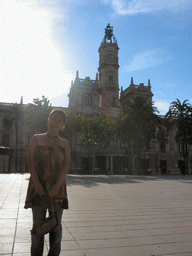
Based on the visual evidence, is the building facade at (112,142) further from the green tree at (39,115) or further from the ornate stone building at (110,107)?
the green tree at (39,115)

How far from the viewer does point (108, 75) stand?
53969 millimetres

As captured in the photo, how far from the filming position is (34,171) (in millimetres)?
2713

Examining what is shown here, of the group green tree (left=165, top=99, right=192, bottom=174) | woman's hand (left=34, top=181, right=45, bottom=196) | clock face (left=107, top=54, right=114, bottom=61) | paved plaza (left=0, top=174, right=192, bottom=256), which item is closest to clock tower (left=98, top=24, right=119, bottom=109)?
clock face (left=107, top=54, right=114, bottom=61)

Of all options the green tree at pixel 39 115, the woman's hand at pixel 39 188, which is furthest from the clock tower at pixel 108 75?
the woman's hand at pixel 39 188

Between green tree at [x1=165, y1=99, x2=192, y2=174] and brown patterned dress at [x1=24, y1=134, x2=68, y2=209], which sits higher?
green tree at [x1=165, y1=99, x2=192, y2=174]

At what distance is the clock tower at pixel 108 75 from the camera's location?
53125 millimetres

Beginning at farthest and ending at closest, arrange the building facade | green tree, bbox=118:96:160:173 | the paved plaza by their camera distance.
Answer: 1. the building facade
2. green tree, bbox=118:96:160:173
3. the paved plaza

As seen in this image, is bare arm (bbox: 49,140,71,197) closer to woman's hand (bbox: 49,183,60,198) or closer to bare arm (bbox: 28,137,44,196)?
woman's hand (bbox: 49,183,60,198)

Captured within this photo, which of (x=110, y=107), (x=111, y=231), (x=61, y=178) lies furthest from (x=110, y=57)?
(x=61, y=178)

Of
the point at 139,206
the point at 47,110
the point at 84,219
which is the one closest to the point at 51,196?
the point at 84,219

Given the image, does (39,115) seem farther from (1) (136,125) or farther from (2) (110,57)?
(2) (110,57)

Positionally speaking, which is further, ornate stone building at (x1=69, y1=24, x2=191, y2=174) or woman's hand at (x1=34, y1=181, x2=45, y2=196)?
ornate stone building at (x1=69, y1=24, x2=191, y2=174)

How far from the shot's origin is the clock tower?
53125mm

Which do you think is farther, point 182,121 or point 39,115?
point 182,121
